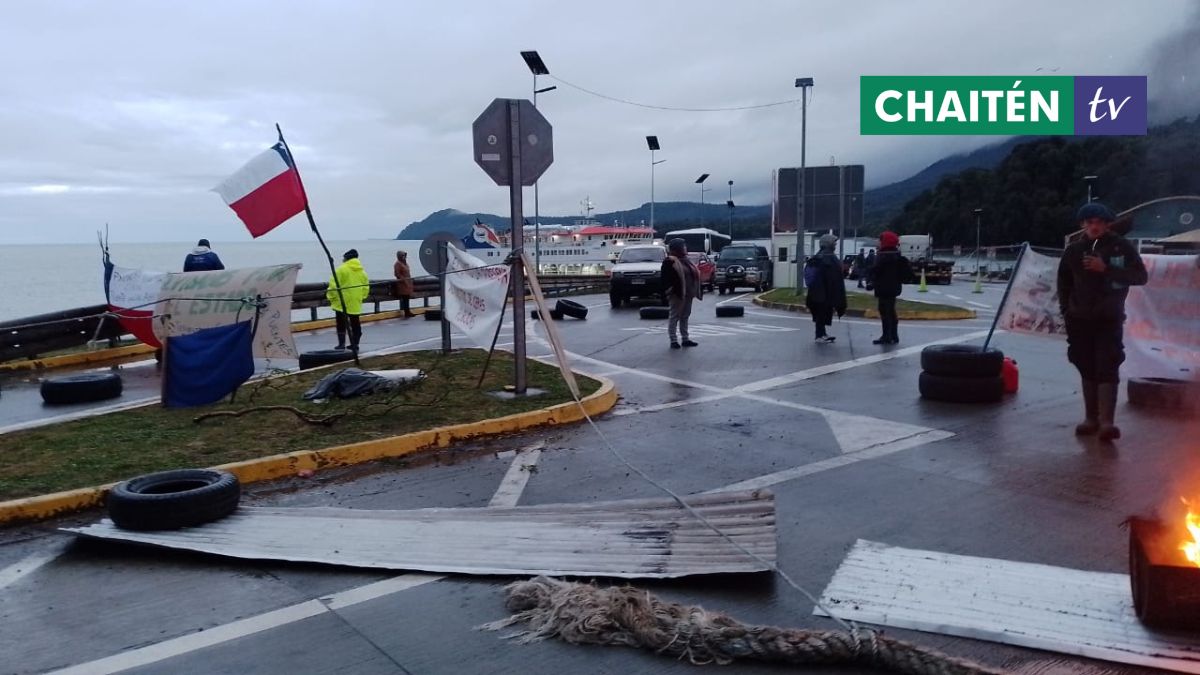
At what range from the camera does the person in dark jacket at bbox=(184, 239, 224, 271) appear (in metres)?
13.9

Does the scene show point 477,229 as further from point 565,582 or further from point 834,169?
point 565,582

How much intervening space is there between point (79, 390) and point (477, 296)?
5653mm

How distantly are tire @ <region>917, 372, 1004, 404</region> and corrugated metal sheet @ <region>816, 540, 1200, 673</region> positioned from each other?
4.92 metres

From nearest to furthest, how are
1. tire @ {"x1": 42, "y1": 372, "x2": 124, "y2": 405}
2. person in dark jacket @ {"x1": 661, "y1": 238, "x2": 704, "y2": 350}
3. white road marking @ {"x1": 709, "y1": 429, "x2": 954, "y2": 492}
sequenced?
white road marking @ {"x1": 709, "y1": 429, "x2": 954, "y2": 492}, tire @ {"x1": 42, "y1": 372, "x2": 124, "y2": 405}, person in dark jacket @ {"x1": 661, "y1": 238, "x2": 704, "y2": 350}

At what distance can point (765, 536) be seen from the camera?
16.6 ft

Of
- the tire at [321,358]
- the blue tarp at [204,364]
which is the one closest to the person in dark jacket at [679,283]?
the tire at [321,358]

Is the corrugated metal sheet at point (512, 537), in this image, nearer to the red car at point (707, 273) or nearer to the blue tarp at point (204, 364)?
the blue tarp at point (204, 364)

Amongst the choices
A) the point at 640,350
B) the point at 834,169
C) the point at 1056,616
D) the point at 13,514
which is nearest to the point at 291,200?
the point at 13,514

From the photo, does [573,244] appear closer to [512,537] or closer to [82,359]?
[82,359]

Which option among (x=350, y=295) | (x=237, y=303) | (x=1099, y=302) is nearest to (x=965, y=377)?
(x=1099, y=302)

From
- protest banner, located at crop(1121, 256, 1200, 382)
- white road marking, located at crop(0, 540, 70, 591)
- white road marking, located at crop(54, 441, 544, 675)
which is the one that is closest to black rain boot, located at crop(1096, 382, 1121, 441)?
protest banner, located at crop(1121, 256, 1200, 382)

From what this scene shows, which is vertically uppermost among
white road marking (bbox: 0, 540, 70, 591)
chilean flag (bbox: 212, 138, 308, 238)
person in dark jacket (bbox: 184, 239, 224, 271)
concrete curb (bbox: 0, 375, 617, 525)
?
chilean flag (bbox: 212, 138, 308, 238)

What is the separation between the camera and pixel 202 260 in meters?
14.0

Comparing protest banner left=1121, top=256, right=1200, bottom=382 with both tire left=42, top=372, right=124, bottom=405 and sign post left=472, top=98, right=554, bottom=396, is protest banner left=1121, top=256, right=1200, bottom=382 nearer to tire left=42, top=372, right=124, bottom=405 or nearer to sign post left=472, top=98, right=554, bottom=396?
sign post left=472, top=98, right=554, bottom=396
